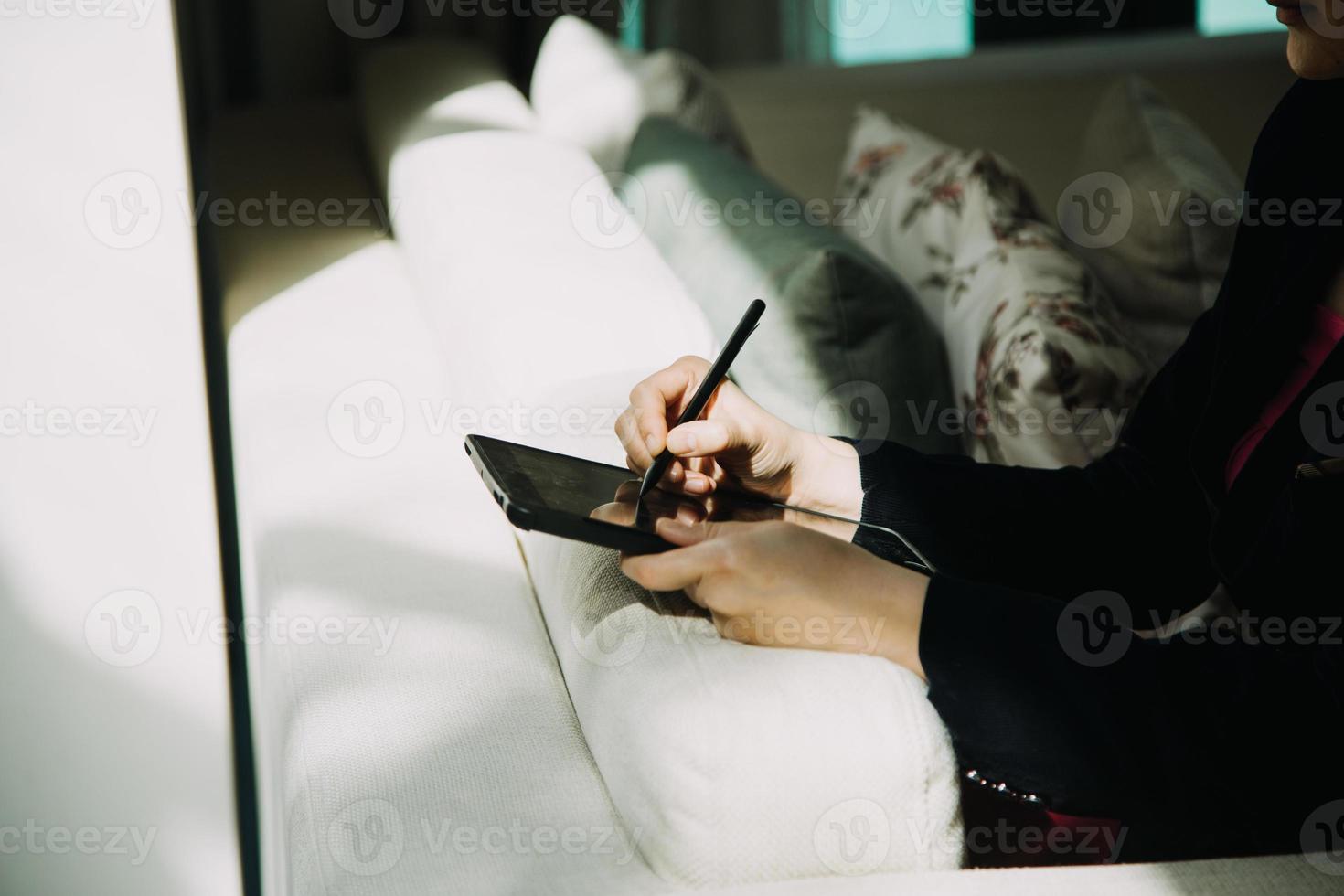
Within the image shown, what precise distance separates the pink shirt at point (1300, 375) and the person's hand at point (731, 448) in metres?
0.28

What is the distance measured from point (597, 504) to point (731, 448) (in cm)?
14

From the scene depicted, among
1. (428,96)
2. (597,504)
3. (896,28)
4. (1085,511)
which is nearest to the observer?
(597,504)

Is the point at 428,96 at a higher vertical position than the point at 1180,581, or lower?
higher

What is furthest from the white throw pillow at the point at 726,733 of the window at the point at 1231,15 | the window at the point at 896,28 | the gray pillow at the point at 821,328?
the window at the point at 1231,15

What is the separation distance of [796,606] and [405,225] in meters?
1.03

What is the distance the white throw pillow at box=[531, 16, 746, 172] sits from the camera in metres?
1.73

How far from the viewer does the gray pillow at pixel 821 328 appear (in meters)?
1.10

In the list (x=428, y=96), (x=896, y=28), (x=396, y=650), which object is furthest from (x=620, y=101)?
(x=896, y=28)

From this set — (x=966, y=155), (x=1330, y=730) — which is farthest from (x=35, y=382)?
(x=966, y=155)

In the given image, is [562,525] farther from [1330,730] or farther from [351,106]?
[351,106]

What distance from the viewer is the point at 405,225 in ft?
5.10

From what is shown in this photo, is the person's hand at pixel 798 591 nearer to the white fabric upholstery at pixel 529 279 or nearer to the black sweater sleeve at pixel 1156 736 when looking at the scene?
the black sweater sleeve at pixel 1156 736

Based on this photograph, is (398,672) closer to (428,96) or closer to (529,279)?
(529,279)

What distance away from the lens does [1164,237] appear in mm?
1258
